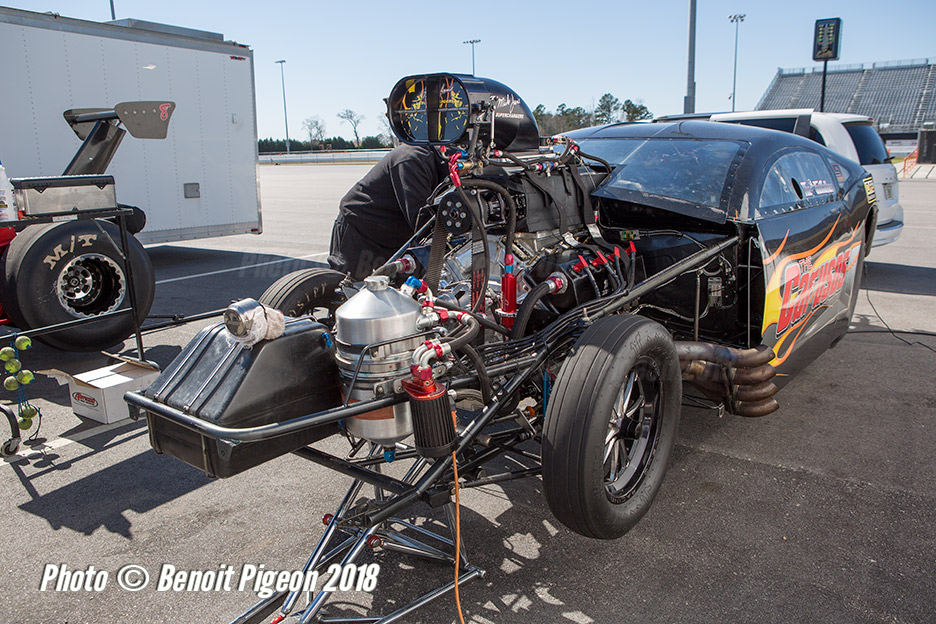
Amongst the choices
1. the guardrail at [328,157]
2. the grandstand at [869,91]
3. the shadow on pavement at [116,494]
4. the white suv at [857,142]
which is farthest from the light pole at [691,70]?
the grandstand at [869,91]

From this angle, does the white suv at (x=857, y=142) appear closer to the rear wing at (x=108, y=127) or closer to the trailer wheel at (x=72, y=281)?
the rear wing at (x=108, y=127)

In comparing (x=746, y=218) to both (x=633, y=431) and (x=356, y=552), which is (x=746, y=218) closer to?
(x=633, y=431)

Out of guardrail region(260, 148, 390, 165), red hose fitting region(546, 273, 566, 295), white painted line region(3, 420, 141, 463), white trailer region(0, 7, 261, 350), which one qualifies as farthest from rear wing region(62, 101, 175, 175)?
guardrail region(260, 148, 390, 165)

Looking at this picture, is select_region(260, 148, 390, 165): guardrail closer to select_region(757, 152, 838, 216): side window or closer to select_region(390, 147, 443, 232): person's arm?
select_region(390, 147, 443, 232): person's arm

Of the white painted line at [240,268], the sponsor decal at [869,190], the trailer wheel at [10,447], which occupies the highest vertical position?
the sponsor decal at [869,190]

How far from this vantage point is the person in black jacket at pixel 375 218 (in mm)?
5016

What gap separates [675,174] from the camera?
3824 mm

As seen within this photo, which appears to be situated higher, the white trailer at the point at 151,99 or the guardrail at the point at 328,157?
the guardrail at the point at 328,157

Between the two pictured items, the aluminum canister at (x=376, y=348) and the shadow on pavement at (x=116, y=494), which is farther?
the shadow on pavement at (x=116, y=494)

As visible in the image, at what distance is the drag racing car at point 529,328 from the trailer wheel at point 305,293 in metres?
→ 0.01

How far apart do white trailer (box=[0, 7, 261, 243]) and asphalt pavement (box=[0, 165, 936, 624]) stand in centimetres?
436

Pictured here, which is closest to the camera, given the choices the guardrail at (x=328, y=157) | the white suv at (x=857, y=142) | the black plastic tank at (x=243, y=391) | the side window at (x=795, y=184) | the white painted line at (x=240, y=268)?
the black plastic tank at (x=243, y=391)

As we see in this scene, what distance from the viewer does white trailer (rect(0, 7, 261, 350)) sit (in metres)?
4.78

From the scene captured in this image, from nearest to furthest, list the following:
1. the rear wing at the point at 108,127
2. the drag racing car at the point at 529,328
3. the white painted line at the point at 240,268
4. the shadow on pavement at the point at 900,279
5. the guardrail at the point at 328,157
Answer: the drag racing car at the point at 529,328
the rear wing at the point at 108,127
the shadow on pavement at the point at 900,279
the white painted line at the point at 240,268
the guardrail at the point at 328,157
